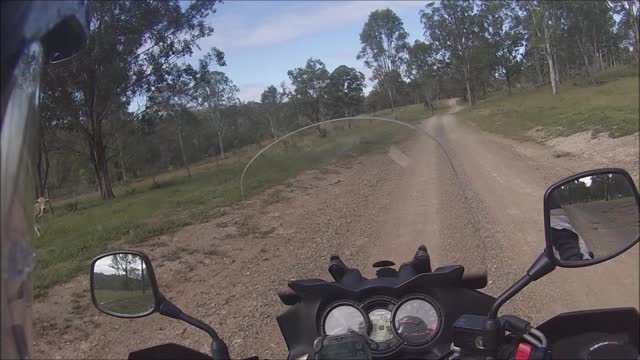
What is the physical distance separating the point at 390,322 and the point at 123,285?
0.92m

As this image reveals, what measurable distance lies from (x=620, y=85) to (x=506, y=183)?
78 cm

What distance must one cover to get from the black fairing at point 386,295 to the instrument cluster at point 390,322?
0.02 metres

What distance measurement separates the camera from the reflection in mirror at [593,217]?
5.13 feet

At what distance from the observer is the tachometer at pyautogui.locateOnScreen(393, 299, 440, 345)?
1.80 m

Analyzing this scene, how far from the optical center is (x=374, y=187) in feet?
7.64

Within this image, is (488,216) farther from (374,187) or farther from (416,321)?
(416,321)

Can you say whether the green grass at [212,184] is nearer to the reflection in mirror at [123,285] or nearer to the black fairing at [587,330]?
the reflection in mirror at [123,285]

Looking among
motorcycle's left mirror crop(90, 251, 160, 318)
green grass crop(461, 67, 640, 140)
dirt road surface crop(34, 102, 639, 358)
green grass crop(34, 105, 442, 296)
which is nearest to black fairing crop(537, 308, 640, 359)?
dirt road surface crop(34, 102, 639, 358)

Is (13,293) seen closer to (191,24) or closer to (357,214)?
(357,214)

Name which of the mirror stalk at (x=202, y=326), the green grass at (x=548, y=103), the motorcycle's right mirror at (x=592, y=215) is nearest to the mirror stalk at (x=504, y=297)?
the motorcycle's right mirror at (x=592, y=215)

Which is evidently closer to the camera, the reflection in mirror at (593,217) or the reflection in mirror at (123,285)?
the reflection in mirror at (593,217)

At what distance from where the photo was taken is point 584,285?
172cm

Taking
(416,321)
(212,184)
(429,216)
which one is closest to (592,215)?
(416,321)

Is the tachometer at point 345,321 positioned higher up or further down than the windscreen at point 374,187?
further down
